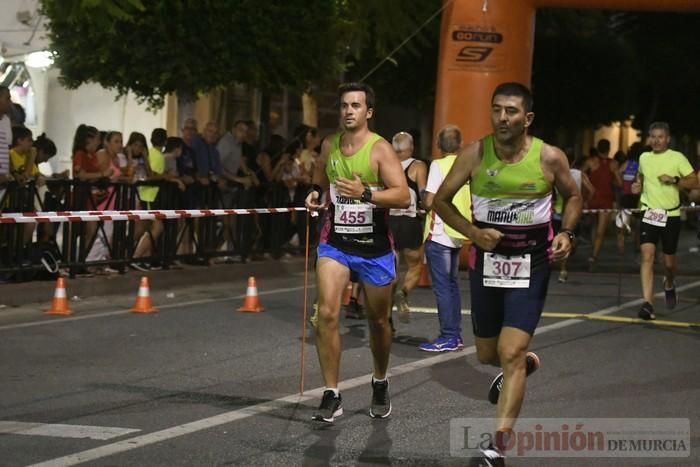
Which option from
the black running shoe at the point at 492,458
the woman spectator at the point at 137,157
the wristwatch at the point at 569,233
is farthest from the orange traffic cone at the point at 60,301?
the black running shoe at the point at 492,458

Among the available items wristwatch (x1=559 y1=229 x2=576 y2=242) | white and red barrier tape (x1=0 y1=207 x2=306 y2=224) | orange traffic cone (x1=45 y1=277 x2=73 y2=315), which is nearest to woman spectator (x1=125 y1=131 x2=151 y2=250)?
white and red barrier tape (x1=0 y1=207 x2=306 y2=224)

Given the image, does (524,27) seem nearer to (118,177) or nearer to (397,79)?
(118,177)

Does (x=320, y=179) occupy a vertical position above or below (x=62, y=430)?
above

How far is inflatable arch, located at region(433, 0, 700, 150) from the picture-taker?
1844 cm

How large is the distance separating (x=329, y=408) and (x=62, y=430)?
1479 millimetres

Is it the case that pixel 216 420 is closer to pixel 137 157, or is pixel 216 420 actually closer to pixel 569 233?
pixel 569 233

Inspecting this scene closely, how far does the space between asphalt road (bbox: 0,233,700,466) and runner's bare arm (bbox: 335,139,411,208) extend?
1.28m

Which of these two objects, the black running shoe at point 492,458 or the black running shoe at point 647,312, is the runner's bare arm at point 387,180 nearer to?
the black running shoe at point 492,458

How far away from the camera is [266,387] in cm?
936

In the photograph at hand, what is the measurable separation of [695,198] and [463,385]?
3.78 meters

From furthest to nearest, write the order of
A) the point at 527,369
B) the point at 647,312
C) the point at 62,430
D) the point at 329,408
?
1. the point at 647,312
2. the point at 329,408
3. the point at 62,430
4. the point at 527,369

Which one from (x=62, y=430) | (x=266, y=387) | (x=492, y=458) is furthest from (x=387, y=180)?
(x=62, y=430)

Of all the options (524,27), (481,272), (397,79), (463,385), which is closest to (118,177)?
(524,27)

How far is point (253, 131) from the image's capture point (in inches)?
759
